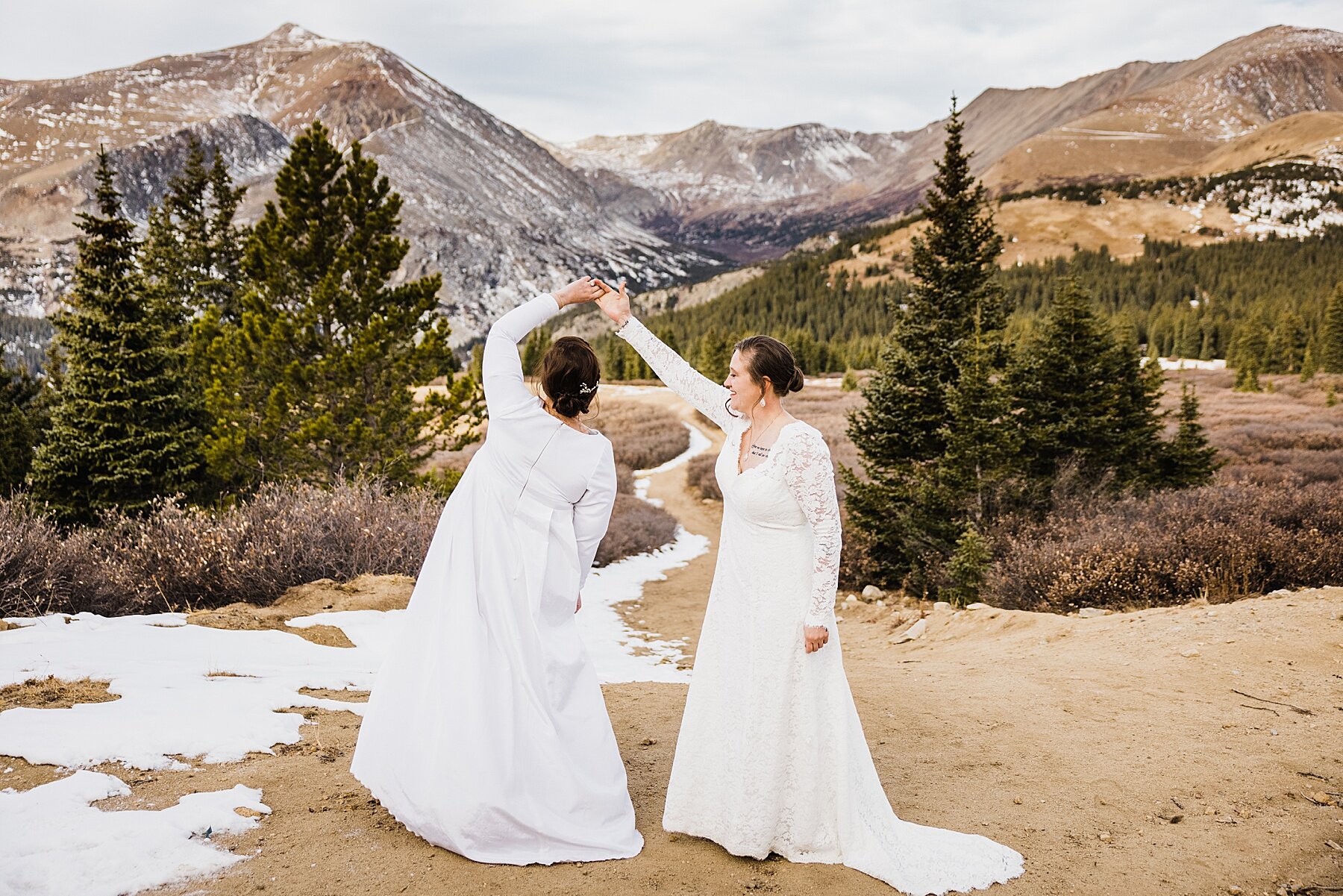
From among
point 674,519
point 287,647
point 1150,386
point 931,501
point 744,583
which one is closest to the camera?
point 744,583

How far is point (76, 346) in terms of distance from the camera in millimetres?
14086

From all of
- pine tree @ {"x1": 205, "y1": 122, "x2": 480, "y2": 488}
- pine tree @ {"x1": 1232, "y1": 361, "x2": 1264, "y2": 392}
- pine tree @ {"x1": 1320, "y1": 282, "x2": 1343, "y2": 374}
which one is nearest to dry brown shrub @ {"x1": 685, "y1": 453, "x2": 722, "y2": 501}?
pine tree @ {"x1": 205, "y1": 122, "x2": 480, "y2": 488}

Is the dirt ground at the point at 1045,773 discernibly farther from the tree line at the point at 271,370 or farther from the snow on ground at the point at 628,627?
the tree line at the point at 271,370

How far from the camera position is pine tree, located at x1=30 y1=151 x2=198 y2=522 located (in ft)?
46.1

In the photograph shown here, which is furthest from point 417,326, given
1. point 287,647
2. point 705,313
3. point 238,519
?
point 705,313

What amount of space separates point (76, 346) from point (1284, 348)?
82.9m

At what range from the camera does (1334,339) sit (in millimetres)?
55625

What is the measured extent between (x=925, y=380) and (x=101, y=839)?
41.5 ft

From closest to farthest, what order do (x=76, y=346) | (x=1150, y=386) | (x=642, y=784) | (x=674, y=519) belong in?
(x=642, y=784)
(x=76, y=346)
(x=1150, y=386)
(x=674, y=519)

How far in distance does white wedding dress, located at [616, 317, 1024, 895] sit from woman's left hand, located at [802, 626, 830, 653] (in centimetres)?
3

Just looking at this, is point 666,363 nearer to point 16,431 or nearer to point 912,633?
point 912,633

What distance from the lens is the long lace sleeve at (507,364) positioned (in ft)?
12.0

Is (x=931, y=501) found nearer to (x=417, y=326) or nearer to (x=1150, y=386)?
(x=1150, y=386)

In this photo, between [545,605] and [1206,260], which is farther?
[1206,260]
